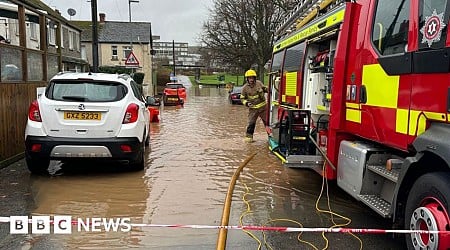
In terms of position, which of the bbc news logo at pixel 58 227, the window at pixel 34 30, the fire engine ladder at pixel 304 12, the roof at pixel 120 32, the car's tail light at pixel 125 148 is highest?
the roof at pixel 120 32

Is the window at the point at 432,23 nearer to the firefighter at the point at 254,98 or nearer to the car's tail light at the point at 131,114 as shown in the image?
the car's tail light at the point at 131,114

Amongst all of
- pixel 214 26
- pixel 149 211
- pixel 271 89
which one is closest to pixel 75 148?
pixel 149 211

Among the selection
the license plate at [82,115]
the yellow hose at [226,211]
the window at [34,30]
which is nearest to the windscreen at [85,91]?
the license plate at [82,115]

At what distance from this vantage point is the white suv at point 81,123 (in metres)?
6.71

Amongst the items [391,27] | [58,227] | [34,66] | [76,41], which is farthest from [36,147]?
[76,41]

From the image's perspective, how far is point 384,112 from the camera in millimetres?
4039

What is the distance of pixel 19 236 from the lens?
453 centimetres

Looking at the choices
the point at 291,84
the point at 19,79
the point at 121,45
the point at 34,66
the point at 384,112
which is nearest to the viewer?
the point at 384,112

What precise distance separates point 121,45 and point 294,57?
46.6 metres

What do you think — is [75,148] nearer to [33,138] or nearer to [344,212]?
[33,138]

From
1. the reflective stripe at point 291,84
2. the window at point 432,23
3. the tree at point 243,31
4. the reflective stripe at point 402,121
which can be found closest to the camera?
the window at point 432,23

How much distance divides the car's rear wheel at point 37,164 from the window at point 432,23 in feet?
18.5

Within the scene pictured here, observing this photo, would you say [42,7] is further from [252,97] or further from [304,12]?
[304,12]

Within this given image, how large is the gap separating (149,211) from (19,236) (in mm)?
1475
